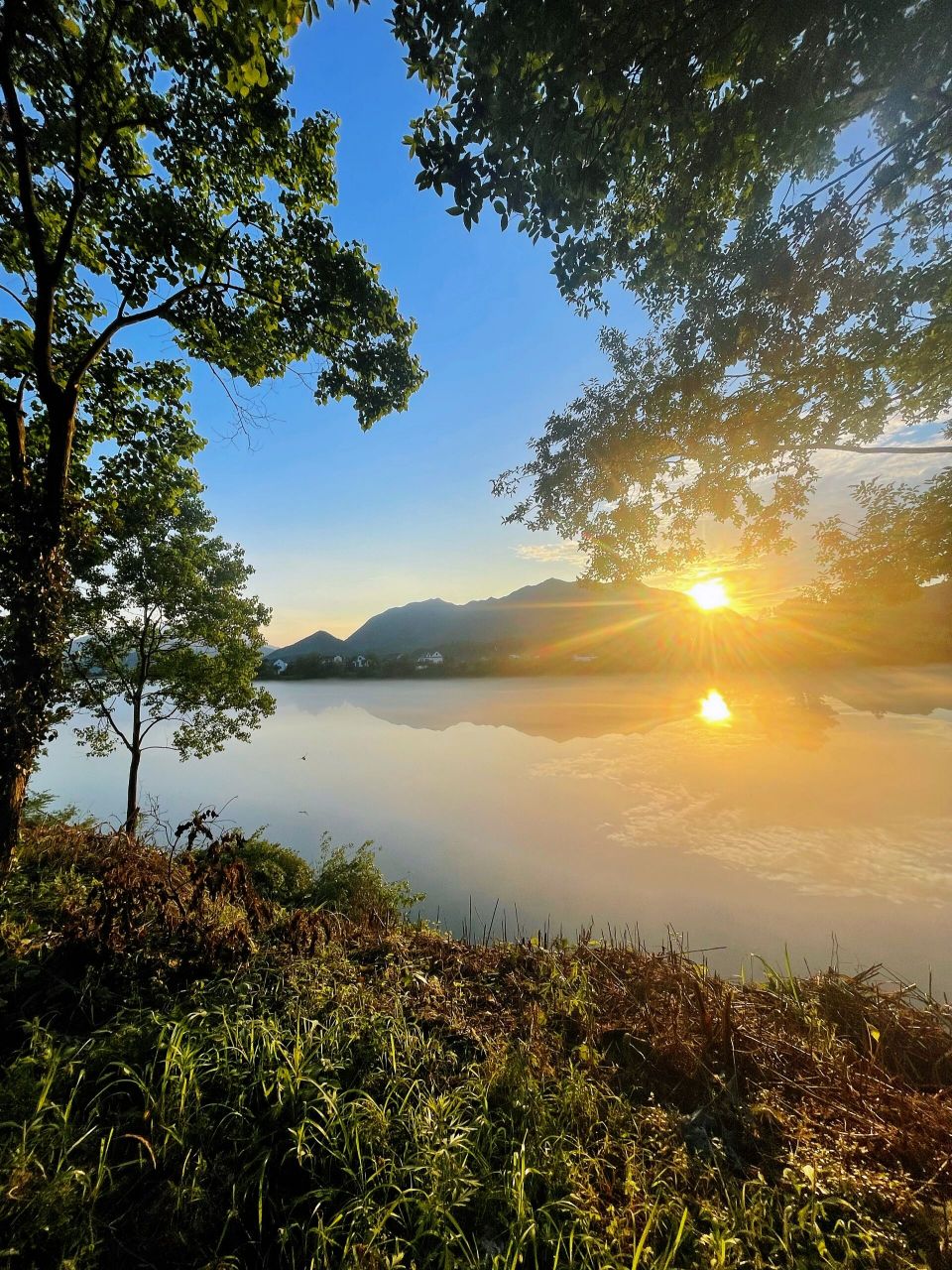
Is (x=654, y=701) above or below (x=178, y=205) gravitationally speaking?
below

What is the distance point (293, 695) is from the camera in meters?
49.8

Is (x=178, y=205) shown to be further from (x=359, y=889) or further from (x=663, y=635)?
(x=663, y=635)

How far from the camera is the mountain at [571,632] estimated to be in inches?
2237

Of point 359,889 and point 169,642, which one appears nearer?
point 359,889

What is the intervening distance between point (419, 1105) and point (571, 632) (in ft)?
259

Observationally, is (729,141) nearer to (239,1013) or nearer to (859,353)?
(859,353)

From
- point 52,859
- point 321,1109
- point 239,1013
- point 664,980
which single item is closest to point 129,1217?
point 321,1109

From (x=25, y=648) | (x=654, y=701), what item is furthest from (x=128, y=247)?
(x=654, y=701)

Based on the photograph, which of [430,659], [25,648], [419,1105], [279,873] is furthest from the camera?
[430,659]

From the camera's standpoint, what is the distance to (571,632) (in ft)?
259

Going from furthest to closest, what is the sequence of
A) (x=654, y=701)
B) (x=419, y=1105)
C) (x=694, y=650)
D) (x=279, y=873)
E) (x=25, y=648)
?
(x=694, y=650) → (x=654, y=701) → (x=279, y=873) → (x=25, y=648) → (x=419, y=1105)

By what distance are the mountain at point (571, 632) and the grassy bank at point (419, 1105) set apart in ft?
85.2

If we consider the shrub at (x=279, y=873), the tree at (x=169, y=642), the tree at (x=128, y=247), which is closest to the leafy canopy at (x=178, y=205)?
the tree at (x=128, y=247)

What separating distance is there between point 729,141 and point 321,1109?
837cm
